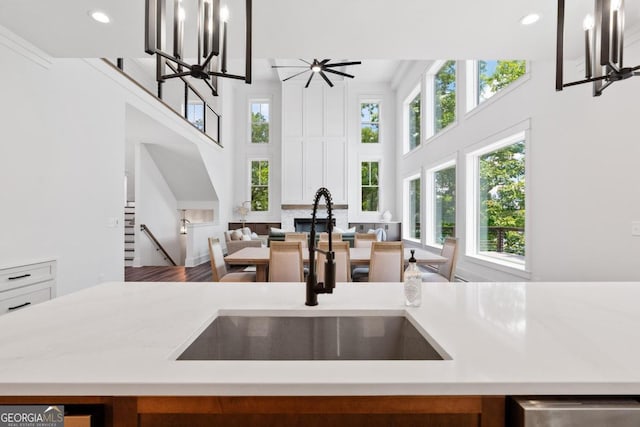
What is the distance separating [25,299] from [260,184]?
7253mm

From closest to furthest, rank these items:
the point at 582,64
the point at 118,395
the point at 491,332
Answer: the point at 118,395
the point at 491,332
the point at 582,64

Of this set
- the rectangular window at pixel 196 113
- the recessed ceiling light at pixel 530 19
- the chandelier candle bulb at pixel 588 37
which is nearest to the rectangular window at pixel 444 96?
the recessed ceiling light at pixel 530 19

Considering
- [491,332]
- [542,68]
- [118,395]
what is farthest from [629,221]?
[118,395]

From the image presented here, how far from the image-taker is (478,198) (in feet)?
17.2

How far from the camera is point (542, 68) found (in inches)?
142

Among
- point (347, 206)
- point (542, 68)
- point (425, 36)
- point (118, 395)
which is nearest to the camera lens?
point (118, 395)

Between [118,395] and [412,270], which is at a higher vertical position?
[412,270]

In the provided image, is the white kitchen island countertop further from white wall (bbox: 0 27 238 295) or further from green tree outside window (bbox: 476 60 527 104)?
green tree outside window (bbox: 476 60 527 104)

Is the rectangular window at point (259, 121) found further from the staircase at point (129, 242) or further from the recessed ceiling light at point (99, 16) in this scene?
the recessed ceiling light at point (99, 16)

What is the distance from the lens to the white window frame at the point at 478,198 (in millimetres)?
3902

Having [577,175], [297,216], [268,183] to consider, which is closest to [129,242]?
[268,183]

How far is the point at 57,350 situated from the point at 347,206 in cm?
855

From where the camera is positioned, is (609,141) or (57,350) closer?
(57,350)

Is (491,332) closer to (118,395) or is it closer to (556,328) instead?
(556,328)
